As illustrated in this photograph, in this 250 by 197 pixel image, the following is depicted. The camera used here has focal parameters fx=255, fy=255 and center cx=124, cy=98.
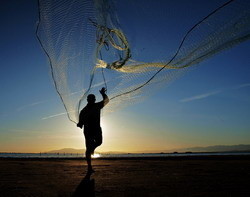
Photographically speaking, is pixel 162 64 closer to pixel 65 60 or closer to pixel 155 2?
pixel 155 2

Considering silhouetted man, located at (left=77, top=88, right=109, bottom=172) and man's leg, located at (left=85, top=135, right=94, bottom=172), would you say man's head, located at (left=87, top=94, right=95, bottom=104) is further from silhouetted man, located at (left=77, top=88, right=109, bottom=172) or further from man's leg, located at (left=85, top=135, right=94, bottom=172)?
man's leg, located at (left=85, top=135, right=94, bottom=172)

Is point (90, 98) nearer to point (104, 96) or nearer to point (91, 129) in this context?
point (104, 96)

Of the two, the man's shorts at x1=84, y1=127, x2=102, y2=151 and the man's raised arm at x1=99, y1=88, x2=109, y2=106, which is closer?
the man's shorts at x1=84, y1=127, x2=102, y2=151

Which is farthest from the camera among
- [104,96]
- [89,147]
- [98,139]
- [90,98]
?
[104,96]

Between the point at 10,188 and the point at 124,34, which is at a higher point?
the point at 124,34

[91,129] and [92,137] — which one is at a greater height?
[91,129]

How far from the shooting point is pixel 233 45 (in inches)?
222

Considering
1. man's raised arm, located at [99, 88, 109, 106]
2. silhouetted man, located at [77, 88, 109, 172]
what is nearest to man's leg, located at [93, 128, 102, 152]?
silhouetted man, located at [77, 88, 109, 172]

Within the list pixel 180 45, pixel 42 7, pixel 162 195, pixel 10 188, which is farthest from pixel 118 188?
pixel 42 7

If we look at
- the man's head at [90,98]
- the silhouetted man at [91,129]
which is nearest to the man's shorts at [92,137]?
the silhouetted man at [91,129]

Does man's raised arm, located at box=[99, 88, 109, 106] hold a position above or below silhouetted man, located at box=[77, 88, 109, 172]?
above

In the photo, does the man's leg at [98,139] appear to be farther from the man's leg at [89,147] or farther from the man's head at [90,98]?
the man's head at [90,98]

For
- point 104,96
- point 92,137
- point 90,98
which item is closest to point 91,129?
point 92,137

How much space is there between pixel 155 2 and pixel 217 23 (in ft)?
4.47
